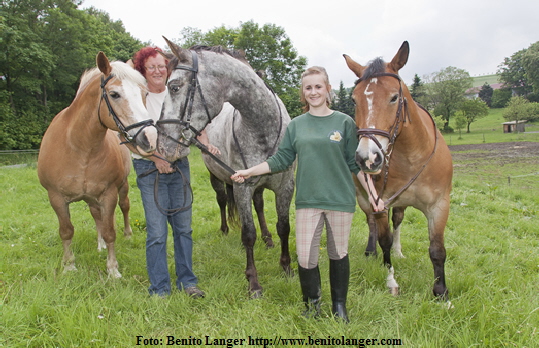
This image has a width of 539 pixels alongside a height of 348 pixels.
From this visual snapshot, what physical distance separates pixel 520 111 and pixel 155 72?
54.4 metres

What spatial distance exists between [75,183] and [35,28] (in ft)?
86.1

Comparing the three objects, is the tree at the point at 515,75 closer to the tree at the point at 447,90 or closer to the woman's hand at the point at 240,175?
the tree at the point at 447,90

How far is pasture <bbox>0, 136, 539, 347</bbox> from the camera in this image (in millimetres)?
2344

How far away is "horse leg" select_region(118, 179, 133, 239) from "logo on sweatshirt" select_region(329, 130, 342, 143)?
3.53 metres

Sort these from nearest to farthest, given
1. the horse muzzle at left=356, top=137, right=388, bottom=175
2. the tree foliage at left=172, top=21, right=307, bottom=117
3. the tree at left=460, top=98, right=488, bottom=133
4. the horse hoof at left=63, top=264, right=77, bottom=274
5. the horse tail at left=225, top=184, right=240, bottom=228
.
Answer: the horse muzzle at left=356, top=137, right=388, bottom=175
the horse hoof at left=63, top=264, right=77, bottom=274
the horse tail at left=225, top=184, right=240, bottom=228
the tree foliage at left=172, top=21, right=307, bottom=117
the tree at left=460, top=98, right=488, bottom=133

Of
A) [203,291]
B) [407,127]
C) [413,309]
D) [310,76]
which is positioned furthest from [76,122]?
[413,309]

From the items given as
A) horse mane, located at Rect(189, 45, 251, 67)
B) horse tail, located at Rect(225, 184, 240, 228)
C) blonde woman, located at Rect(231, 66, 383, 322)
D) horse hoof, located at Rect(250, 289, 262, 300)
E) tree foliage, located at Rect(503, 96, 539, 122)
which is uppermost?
tree foliage, located at Rect(503, 96, 539, 122)

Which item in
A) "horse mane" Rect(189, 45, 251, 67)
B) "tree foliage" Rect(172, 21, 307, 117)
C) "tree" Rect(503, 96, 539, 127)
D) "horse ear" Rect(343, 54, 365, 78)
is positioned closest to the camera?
"horse ear" Rect(343, 54, 365, 78)

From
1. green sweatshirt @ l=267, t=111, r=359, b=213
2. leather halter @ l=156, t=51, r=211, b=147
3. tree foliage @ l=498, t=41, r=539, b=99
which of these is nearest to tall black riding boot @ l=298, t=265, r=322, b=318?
green sweatshirt @ l=267, t=111, r=359, b=213

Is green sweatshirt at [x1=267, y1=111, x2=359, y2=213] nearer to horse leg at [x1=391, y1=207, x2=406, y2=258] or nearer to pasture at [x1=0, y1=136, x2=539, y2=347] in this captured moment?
pasture at [x1=0, y1=136, x2=539, y2=347]

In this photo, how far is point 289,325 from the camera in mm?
2508

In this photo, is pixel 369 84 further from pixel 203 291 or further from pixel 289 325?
pixel 203 291

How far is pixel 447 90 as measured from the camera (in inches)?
2157

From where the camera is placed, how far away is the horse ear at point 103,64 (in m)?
2.93
